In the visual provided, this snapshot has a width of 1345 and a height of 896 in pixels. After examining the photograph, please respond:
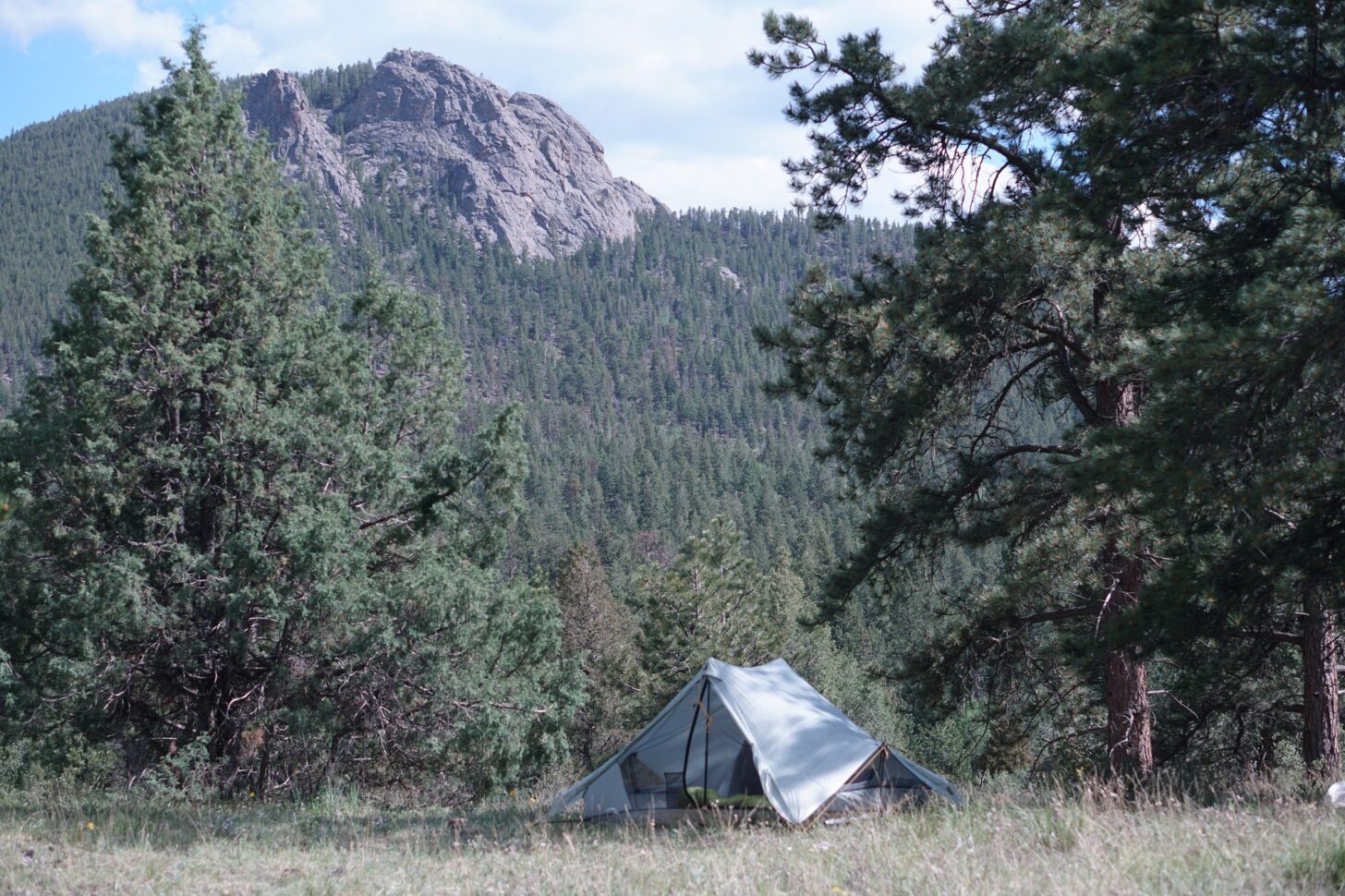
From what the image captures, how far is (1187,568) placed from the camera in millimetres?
6012

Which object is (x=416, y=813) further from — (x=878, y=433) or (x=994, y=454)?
(x=994, y=454)

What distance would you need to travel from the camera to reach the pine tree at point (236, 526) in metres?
13.3

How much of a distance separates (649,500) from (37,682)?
9394cm

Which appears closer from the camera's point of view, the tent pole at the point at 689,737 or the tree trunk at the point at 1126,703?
the tent pole at the point at 689,737

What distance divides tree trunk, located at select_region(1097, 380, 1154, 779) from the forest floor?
284 centimetres

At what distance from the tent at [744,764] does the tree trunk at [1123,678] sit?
6.59 feet

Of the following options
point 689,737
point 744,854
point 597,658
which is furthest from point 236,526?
point 597,658

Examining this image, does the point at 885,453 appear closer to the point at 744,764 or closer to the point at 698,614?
the point at 744,764

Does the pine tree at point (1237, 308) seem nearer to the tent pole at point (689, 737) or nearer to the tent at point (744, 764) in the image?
the tent at point (744, 764)

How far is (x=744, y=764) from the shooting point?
285 inches

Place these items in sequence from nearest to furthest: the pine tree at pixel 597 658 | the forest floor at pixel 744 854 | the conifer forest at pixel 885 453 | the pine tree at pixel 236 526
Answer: the forest floor at pixel 744 854
the conifer forest at pixel 885 453
the pine tree at pixel 236 526
the pine tree at pixel 597 658

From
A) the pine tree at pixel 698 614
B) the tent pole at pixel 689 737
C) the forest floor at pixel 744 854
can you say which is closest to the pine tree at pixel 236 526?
the forest floor at pixel 744 854

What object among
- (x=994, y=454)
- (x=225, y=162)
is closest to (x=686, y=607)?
(x=225, y=162)

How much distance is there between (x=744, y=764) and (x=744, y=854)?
2184 mm
